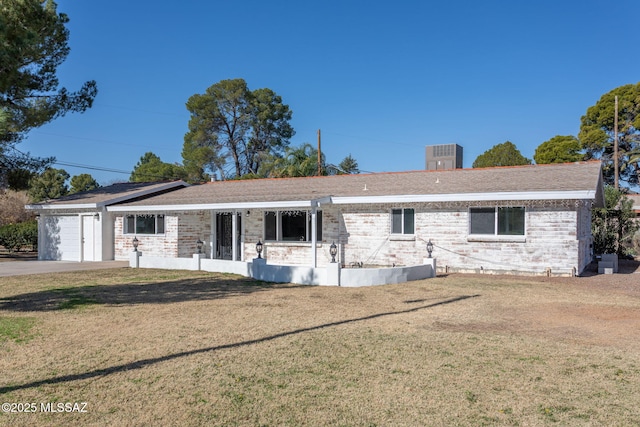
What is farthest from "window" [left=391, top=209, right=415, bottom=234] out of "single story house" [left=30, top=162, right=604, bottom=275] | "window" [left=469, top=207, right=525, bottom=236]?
"window" [left=469, top=207, right=525, bottom=236]

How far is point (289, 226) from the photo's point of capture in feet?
62.7

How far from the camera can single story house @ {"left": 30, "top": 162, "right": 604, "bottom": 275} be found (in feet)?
49.2

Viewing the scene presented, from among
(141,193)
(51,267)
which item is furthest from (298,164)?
(51,267)

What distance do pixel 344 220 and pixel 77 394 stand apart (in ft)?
44.8

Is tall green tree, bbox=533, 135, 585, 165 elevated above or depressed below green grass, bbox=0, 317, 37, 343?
above

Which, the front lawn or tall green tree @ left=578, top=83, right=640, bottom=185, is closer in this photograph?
the front lawn

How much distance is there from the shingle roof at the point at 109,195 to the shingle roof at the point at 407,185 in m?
0.74

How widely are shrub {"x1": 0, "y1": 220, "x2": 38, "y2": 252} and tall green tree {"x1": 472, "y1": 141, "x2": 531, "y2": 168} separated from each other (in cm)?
3293

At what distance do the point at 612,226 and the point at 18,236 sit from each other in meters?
29.3

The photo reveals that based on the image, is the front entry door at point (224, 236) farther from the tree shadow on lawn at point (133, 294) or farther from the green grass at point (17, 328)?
the green grass at point (17, 328)

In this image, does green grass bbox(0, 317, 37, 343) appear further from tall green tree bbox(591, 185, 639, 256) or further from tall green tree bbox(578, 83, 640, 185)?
tall green tree bbox(578, 83, 640, 185)

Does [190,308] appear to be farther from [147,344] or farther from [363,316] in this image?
[363,316]

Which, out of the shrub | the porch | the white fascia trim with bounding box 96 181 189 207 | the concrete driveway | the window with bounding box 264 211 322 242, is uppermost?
the white fascia trim with bounding box 96 181 189 207

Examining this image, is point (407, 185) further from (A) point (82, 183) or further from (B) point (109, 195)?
(A) point (82, 183)
